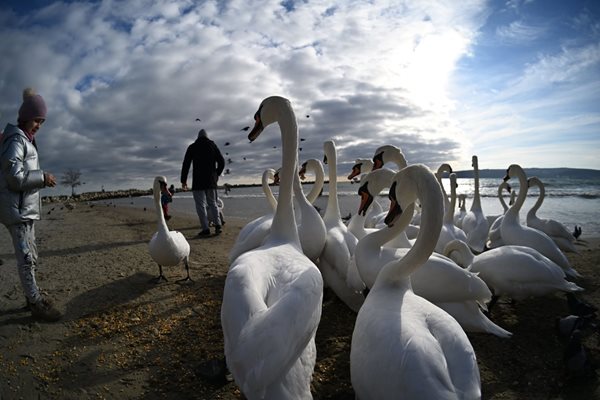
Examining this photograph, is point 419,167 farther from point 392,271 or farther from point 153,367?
point 153,367

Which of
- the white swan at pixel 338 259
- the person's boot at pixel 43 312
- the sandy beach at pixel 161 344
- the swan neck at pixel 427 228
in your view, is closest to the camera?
the swan neck at pixel 427 228

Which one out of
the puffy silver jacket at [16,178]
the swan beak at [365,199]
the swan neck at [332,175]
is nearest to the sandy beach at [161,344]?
the puffy silver jacket at [16,178]

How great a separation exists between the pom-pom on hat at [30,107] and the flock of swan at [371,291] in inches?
94.4

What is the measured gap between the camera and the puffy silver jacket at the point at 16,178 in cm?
351

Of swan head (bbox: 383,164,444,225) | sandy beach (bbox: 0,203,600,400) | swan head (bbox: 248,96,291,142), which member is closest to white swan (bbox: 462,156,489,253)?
sandy beach (bbox: 0,203,600,400)

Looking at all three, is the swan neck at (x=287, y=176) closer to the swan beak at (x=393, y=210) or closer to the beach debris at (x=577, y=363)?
the swan beak at (x=393, y=210)

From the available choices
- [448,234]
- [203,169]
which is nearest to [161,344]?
[448,234]

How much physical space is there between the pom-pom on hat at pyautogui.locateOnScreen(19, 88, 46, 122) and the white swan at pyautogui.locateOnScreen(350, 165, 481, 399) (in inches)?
171

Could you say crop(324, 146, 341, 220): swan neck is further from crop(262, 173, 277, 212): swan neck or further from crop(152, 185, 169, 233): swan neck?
crop(152, 185, 169, 233): swan neck

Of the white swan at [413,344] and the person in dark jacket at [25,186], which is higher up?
the person in dark jacket at [25,186]

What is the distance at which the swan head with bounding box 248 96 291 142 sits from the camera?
3488 mm

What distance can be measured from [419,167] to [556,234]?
6.50 m

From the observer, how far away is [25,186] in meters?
3.58

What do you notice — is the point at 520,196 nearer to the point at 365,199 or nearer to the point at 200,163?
the point at 365,199
